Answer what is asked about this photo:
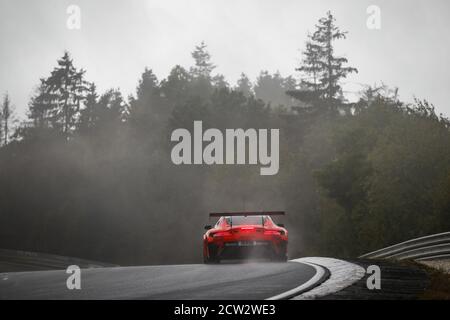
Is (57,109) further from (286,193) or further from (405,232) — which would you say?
(405,232)

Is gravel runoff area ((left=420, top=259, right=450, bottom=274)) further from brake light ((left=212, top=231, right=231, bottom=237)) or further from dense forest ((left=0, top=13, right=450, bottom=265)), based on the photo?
dense forest ((left=0, top=13, right=450, bottom=265))

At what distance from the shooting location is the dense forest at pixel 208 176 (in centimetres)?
3553

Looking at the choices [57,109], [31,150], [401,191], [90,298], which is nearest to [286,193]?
[401,191]

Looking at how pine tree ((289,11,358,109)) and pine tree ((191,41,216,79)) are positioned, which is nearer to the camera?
pine tree ((289,11,358,109))

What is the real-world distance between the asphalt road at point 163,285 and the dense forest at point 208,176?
23.9 metres

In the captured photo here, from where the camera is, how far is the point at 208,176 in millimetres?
61688

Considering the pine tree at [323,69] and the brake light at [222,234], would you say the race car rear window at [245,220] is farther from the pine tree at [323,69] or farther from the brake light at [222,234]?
the pine tree at [323,69]

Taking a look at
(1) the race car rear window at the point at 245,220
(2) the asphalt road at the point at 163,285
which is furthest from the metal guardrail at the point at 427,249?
(2) the asphalt road at the point at 163,285

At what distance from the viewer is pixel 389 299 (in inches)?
216

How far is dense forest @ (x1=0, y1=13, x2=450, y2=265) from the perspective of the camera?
117 ft

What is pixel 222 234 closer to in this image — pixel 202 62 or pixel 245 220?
pixel 245 220

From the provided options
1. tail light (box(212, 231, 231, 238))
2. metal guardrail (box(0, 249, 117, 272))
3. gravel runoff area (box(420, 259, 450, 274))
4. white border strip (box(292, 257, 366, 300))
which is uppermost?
tail light (box(212, 231, 231, 238))

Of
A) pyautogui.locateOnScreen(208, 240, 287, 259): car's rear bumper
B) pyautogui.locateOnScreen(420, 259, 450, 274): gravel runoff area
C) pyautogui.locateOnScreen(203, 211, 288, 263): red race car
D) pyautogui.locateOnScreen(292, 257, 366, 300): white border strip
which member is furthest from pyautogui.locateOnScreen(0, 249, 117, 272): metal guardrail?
pyautogui.locateOnScreen(292, 257, 366, 300): white border strip

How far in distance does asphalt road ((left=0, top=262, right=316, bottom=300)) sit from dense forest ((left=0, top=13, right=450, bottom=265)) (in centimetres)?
2393
